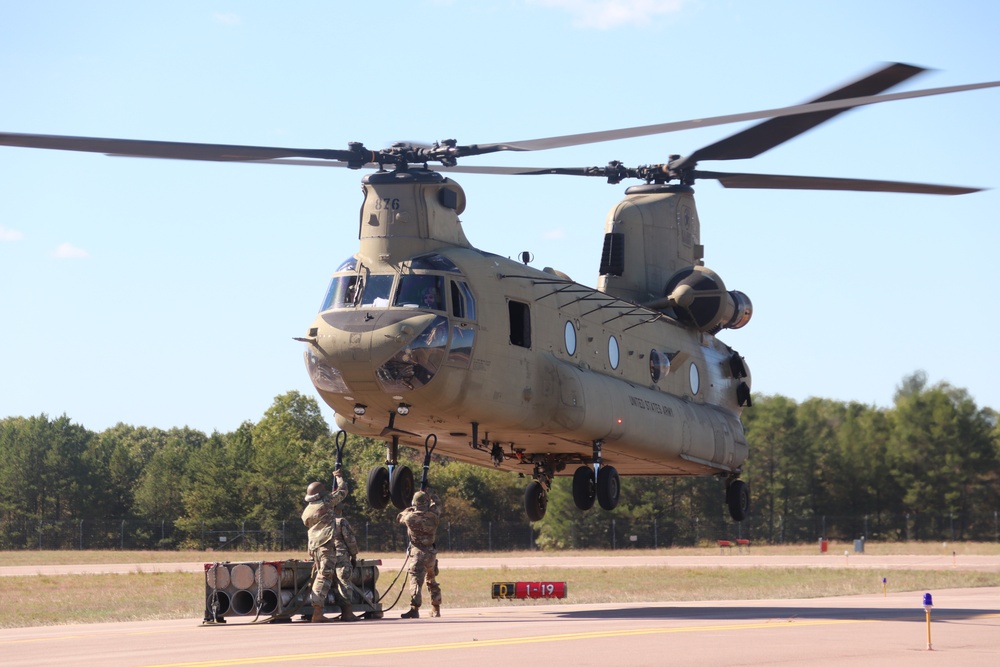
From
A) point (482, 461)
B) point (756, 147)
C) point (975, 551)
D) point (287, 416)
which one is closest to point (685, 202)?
point (756, 147)

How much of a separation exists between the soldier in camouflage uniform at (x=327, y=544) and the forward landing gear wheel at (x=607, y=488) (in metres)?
5.64

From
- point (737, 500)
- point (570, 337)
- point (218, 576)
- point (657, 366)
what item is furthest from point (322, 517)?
point (737, 500)

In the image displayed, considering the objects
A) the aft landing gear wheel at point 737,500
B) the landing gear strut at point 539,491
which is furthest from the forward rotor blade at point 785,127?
the landing gear strut at point 539,491

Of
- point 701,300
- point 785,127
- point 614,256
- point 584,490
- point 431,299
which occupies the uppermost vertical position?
point 785,127

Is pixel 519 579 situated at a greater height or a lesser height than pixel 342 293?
lesser

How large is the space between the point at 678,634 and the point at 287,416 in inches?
3780

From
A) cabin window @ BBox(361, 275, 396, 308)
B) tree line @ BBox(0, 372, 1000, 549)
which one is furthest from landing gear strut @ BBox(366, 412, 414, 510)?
tree line @ BBox(0, 372, 1000, 549)

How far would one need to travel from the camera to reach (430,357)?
2023 cm

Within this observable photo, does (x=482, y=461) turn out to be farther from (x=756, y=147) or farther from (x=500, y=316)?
(x=756, y=147)

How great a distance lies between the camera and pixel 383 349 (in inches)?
789

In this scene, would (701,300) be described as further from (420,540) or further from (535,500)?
(420,540)

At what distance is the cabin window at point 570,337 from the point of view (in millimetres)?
23516

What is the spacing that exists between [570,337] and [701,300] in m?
5.78

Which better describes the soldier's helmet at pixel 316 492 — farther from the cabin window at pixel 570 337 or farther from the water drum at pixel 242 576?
the cabin window at pixel 570 337
